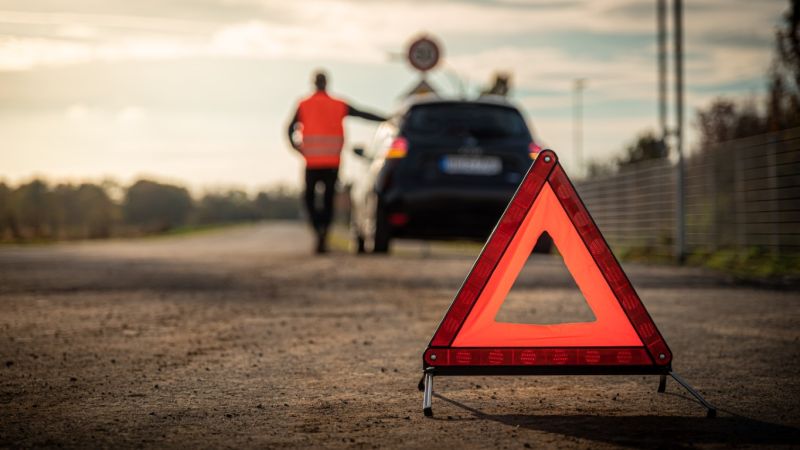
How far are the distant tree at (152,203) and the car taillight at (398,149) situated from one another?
458ft

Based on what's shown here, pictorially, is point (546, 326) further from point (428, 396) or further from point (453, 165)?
point (453, 165)

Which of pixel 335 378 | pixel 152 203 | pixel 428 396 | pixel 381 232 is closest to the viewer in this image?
pixel 428 396

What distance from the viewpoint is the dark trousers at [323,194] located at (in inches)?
576

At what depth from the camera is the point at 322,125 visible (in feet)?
46.4

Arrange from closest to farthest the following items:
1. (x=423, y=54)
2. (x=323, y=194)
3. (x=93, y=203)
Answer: (x=323, y=194)
(x=423, y=54)
(x=93, y=203)

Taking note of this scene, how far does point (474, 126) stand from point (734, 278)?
155 inches

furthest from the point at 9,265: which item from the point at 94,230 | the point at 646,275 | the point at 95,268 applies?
the point at 94,230

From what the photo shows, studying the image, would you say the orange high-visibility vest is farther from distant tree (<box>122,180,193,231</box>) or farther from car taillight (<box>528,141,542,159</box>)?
distant tree (<box>122,180,193,231</box>)

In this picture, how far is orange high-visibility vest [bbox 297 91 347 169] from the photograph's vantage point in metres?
14.1

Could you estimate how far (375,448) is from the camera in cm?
338

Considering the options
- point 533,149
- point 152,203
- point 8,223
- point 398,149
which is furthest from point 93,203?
point 533,149

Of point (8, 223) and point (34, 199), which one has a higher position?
point (34, 199)

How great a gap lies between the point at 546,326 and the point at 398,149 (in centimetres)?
688

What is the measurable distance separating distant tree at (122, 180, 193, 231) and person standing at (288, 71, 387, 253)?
136m
